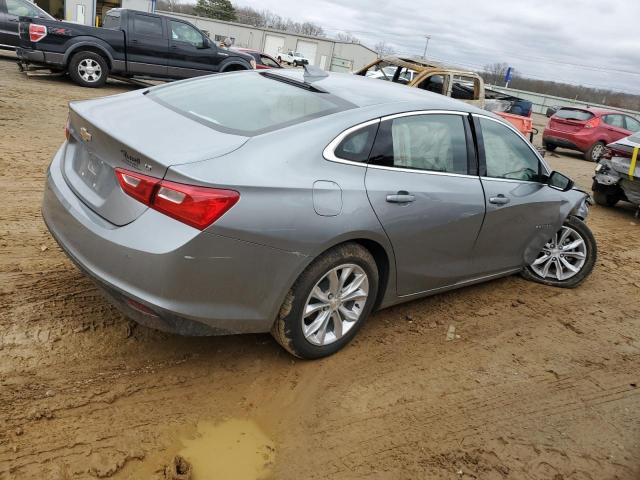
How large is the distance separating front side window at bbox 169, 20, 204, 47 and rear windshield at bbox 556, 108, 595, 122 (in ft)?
34.6

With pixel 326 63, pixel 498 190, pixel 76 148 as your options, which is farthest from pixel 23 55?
pixel 326 63

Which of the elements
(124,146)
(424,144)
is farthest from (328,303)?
(124,146)

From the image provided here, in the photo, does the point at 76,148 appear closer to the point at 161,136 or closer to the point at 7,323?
the point at 161,136

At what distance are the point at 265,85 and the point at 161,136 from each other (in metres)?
1.12

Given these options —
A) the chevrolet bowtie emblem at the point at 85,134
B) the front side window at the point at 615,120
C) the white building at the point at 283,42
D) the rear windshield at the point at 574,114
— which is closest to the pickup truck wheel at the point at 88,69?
the chevrolet bowtie emblem at the point at 85,134

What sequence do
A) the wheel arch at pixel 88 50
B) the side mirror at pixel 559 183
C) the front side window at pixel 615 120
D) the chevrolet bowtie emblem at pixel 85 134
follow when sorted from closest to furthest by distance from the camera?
the chevrolet bowtie emblem at pixel 85 134 < the side mirror at pixel 559 183 < the wheel arch at pixel 88 50 < the front side window at pixel 615 120

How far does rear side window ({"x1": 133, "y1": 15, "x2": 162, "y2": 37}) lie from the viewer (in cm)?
1253

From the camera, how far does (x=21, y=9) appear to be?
1372 cm

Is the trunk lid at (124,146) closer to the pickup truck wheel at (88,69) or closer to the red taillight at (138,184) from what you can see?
the red taillight at (138,184)

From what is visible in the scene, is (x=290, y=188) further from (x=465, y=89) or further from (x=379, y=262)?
(x=465, y=89)

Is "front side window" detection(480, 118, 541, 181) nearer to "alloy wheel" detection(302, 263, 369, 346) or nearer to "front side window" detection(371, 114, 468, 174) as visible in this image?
"front side window" detection(371, 114, 468, 174)

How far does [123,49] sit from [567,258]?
435 inches

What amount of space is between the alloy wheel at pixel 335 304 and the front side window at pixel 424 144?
69 centimetres

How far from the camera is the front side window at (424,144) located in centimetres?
322
